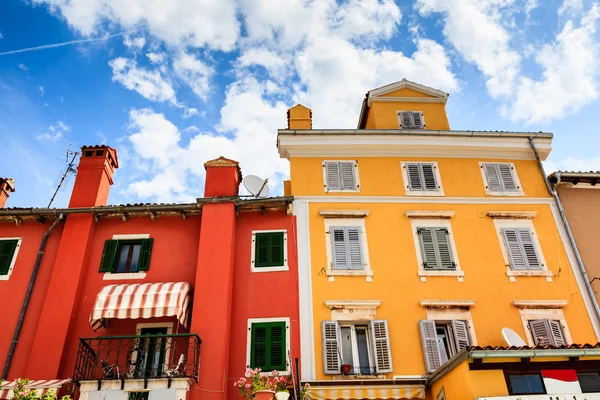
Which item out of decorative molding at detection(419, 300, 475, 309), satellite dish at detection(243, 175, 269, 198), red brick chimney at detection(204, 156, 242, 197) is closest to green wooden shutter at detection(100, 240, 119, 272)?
red brick chimney at detection(204, 156, 242, 197)

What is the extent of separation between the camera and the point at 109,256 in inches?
635

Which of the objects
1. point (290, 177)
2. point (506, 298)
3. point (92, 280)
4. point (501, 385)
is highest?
point (290, 177)

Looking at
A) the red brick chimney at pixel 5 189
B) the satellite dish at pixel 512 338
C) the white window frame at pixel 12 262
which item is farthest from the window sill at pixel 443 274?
the red brick chimney at pixel 5 189

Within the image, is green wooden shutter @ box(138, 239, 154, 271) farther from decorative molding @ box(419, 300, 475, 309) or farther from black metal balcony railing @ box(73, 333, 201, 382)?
decorative molding @ box(419, 300, 475, 309)

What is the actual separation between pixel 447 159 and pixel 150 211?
10.4 m

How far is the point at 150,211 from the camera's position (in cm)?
1670

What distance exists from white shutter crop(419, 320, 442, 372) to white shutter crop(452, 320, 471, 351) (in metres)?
0.58

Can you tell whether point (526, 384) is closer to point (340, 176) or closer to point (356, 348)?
point (356, 348)

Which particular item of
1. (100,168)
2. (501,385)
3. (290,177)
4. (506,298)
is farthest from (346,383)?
(100,168)

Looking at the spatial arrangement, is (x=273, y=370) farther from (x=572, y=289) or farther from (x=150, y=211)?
(x=572, y=289)

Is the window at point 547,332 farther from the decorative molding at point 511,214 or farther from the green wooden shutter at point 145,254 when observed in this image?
the green wooden shutter at point 145,254

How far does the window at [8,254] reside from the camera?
15992mm

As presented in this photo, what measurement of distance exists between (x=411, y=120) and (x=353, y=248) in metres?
6.26

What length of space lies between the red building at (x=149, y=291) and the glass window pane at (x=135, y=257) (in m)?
0.03
